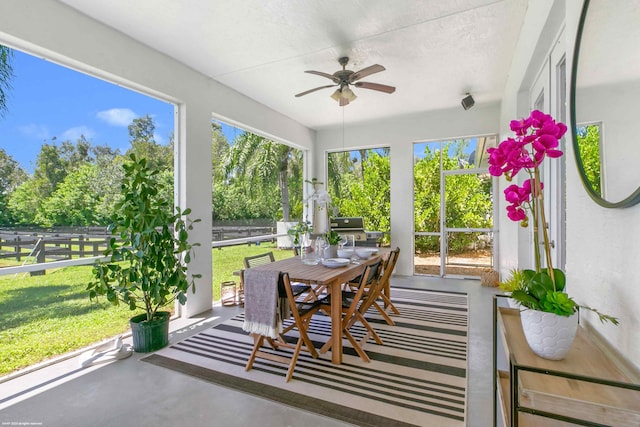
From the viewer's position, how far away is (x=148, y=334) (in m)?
2.87

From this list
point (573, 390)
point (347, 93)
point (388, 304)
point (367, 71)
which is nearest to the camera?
point (573, 390)

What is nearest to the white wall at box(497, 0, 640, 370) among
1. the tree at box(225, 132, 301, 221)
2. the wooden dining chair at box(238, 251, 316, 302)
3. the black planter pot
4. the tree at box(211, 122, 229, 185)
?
the wooden dining chair at box(238, 251, 316, 302)

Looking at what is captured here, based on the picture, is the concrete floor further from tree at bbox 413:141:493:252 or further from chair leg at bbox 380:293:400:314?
tree at bbox 413:141:493:252

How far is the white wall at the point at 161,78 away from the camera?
98.4 inches

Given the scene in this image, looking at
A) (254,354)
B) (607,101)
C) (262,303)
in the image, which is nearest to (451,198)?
(262,303)

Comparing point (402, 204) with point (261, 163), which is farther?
point (402, 204)

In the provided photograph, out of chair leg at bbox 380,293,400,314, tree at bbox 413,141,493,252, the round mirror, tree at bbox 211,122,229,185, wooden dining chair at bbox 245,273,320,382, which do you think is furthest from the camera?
tree at bbox 413,141,493,252

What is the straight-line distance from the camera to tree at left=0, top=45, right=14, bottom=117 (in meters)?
2.51

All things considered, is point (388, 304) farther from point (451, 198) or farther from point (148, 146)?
point (148, 146)

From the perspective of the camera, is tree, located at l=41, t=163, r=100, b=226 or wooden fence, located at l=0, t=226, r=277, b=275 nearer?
wooden fence, located at l=0, t=226, r=277, b=275

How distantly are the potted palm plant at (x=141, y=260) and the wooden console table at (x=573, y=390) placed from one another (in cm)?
288

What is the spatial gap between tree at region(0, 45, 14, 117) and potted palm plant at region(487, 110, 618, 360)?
3.59 m

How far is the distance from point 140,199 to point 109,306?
134 cm

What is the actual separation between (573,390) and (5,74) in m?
3.99
